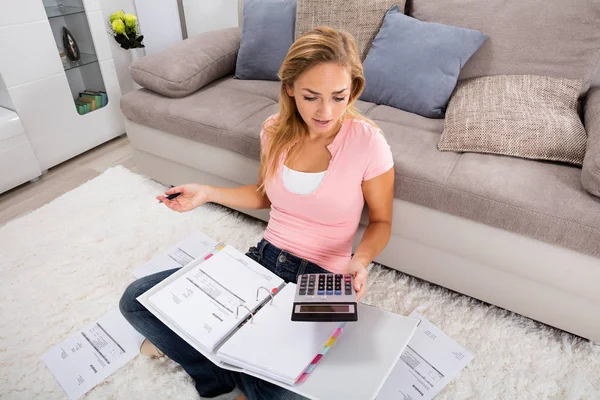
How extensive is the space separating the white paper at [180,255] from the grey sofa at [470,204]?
0.27 metres

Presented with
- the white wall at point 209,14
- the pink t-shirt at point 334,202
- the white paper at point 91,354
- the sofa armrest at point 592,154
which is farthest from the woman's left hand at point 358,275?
→ the white wall at point 209,14

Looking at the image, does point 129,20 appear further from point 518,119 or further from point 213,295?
point 518,119

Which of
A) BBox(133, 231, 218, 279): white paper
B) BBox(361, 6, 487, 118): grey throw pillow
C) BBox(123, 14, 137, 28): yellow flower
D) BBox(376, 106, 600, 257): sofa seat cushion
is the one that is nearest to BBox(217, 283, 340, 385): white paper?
BBox(376, 106, 600, 257): sofa seat cushion

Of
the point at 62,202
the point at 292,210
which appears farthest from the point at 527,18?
the point at 62,202

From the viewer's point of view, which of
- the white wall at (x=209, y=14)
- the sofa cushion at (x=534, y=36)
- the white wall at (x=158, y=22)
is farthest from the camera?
the white wall at (x=158, y=22)

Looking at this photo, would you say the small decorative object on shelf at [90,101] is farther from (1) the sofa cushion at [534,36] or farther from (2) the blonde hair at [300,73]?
(1) the sofa cushion at [534,36]

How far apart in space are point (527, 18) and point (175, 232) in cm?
161

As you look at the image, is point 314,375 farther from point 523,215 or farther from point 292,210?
point 523,215

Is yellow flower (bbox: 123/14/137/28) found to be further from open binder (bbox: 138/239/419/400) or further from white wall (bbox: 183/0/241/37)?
open binder (bbox: 138/239/419/400)

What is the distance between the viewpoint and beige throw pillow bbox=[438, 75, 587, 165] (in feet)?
4.24

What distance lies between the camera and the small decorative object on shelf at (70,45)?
225 cm

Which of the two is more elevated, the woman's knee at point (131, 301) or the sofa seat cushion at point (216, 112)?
the sofa seat cushion at point (216, 112)

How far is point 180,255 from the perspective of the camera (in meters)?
1.69

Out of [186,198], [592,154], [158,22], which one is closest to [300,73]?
[186,198]
